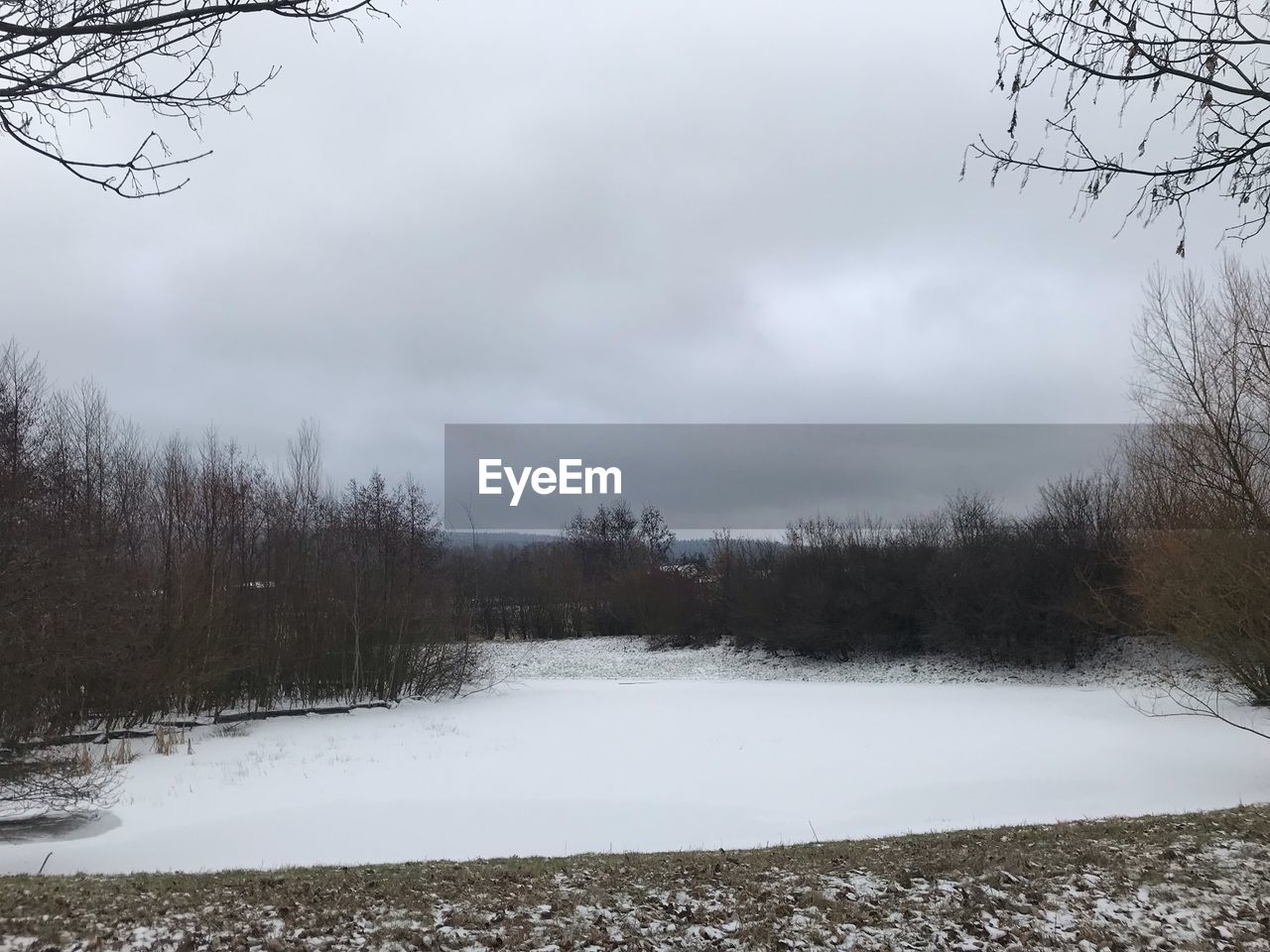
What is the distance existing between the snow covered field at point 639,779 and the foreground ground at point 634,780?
51 millimetres

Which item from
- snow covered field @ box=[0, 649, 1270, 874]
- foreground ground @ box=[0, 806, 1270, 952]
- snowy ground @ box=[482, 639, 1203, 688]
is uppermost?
foreground ground @ box=[0, 806, 1270, 952]

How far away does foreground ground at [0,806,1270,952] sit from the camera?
473 cm

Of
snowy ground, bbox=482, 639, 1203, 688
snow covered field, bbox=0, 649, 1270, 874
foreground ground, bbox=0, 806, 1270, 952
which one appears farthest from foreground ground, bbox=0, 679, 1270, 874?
snowy ground, bbox=482, 639, 1203, 688

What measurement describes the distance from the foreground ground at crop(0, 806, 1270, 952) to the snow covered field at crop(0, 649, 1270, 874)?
3228 millimetres

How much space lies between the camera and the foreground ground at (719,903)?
4.73 meters

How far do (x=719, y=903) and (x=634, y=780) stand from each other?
26.4ft

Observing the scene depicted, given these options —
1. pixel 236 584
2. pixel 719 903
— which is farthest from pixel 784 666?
pixel 719 903

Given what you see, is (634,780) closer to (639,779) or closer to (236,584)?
(639,779)

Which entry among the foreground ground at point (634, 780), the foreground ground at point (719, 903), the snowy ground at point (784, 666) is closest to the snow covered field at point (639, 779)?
the foreground ground at point (634, 780)

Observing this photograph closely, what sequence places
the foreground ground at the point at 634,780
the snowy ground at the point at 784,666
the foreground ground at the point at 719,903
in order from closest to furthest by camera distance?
the foreground ground at the point at 719,903, the foreground ground at the point at 634,780, the snowy ground at the point at 784,666

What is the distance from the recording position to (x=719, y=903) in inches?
214

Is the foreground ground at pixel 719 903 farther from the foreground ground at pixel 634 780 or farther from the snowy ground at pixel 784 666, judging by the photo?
the snowy ground at pixel 784 666

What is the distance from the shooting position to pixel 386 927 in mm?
4863

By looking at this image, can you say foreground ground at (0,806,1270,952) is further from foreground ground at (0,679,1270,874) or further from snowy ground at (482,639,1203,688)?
snowy ground at (482,639,1203,688)
